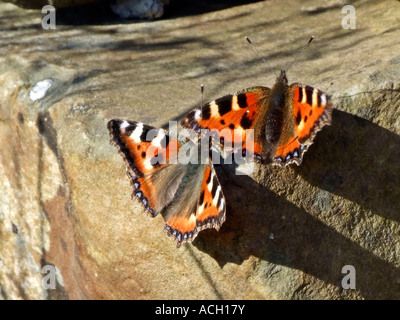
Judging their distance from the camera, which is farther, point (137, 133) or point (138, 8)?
point (138, 8)

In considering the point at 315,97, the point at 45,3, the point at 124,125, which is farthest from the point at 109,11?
the point at 315,97

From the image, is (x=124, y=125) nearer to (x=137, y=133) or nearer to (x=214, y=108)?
(x=137, y=133)

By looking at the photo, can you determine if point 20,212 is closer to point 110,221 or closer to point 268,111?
point 110,221

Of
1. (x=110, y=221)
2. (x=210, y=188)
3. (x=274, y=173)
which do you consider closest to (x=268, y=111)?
(x=274, y=173)

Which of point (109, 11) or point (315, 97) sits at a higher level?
point (109, 11)
